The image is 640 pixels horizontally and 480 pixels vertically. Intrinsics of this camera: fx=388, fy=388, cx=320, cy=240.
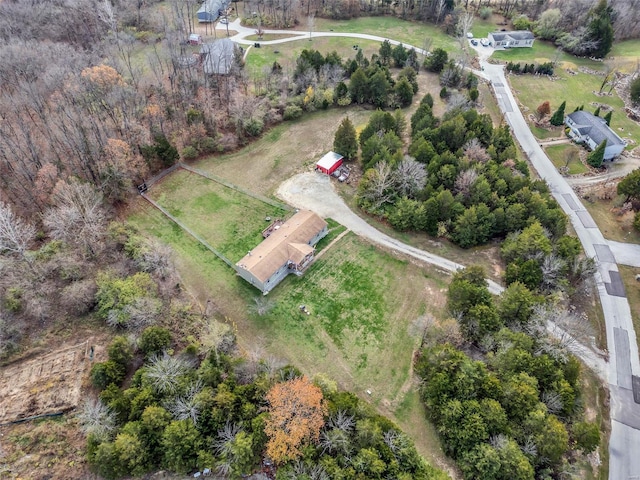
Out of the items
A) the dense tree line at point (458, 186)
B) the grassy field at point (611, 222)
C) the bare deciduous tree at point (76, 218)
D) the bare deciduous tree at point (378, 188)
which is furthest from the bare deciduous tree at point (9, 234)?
the grassy field at point (611, 222)

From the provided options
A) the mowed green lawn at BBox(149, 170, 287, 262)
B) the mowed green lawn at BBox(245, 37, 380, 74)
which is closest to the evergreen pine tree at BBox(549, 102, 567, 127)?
the mowed green lawn at BBox(245, 37, 380, 74)

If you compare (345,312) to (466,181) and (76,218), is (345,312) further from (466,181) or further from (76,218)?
(76,218)

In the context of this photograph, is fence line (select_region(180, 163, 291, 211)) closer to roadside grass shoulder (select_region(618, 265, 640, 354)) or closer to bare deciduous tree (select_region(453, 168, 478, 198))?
bare deciduous tree (select_region(453, 168, 478, 198))

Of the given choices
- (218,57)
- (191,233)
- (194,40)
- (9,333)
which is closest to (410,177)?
(191,233)

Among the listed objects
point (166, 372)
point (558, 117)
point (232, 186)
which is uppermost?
point (558, 117)

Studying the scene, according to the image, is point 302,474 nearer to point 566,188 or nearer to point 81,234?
point 81,234

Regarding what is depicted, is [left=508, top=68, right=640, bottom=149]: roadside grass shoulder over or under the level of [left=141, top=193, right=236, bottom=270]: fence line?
over

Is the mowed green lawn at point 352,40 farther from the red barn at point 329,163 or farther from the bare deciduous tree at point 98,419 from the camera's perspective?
the bare deciduous tree at point 98,419
